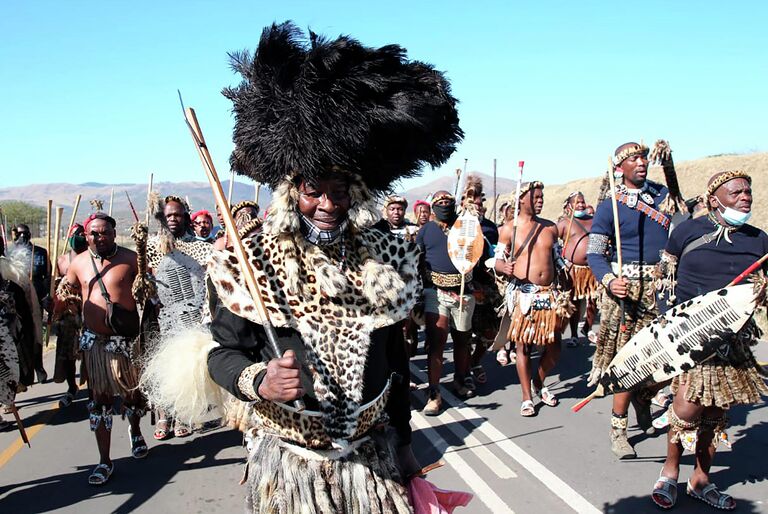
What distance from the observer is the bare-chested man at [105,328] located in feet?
17.6

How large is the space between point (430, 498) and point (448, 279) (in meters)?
4.66

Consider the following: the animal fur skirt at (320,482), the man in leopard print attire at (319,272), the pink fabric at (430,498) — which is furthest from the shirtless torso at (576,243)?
the animal fur skirt at (320,482)

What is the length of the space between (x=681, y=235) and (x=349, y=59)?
3.31 meters

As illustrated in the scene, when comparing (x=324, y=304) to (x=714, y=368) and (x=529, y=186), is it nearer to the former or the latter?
(x=714, y=368)

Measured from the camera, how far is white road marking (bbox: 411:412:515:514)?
177 inches

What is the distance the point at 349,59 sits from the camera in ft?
7.95

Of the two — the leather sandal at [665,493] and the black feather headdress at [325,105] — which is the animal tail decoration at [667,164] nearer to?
the leather sandal at [665,493]

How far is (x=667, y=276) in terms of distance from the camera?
4.90 meters

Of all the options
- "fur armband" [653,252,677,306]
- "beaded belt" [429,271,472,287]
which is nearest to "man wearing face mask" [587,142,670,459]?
"fur armband" [653,252,677,306]

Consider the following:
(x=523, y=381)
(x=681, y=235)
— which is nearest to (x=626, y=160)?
(x=681, y=235)

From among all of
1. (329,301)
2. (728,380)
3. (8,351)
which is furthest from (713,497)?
(8,351)

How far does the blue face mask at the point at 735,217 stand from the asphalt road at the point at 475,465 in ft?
6.46

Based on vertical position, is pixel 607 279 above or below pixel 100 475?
above

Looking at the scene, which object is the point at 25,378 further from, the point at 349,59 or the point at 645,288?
the point at 645,288
